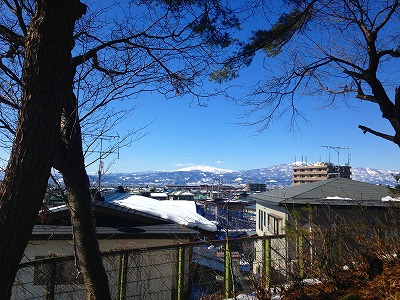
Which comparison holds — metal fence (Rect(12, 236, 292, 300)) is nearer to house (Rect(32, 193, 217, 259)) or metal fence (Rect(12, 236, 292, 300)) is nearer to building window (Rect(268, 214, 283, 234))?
house (Rect(32, 193, 217, 259))

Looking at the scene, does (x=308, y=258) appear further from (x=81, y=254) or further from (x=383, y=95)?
(x=383, y=95)

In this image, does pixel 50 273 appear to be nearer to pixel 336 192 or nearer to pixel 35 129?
pixel 35 129

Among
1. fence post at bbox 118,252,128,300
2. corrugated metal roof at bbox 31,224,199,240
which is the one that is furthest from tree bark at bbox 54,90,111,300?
corrugated metal roof at bbox 31,224,199,240

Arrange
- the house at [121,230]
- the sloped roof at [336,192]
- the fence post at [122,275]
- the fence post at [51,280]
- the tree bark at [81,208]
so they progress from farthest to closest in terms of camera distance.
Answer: the sloped roof at [336,192]
the house at [121,230]
the fence post at [122,275]
the fence post at [51,280]
the tree bark at [81,208]

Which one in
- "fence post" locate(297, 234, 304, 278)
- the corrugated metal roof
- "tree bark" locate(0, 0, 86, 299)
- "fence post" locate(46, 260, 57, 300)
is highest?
"tree bark" locate(0, 0, 86, 299)

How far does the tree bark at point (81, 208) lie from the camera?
3.79 meters

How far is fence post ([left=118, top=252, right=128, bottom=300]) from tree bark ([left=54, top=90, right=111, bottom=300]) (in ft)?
2.05

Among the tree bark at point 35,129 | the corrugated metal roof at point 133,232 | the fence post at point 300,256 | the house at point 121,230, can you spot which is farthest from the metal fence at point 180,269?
the corrugated metal roof at point 133,232

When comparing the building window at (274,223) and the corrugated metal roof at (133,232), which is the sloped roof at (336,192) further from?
the corrugated metal roof at (133,232)

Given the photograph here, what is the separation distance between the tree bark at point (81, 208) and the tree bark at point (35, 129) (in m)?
1.35

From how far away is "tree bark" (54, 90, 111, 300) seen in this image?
149 inches

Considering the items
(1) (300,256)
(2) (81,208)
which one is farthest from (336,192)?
(2) (81,208)

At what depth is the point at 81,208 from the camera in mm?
3893

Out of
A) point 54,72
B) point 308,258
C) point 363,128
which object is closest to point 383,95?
point 363,128
